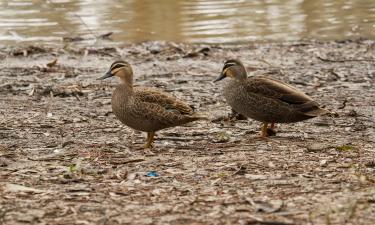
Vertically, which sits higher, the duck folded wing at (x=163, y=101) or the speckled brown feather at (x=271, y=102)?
the duck folded wing at (x=163, y=101)

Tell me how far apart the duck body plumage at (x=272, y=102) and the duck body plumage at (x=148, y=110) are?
0.67m

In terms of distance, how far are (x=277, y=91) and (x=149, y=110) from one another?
1428mm

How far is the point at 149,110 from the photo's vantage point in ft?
29.4

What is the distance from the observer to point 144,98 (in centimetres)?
910

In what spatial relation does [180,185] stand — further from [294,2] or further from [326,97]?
[294,2]

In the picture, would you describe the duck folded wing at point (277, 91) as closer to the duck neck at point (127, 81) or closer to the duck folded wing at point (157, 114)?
the duck folded wing at point (157, 114)

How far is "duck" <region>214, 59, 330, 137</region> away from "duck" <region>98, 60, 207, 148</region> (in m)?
0.65

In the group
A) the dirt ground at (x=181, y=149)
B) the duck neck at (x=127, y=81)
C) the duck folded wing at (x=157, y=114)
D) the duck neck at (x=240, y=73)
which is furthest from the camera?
the duck neck at (x=240, y=73)

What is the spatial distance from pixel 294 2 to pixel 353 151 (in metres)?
12.2

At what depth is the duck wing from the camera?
942 centimetres

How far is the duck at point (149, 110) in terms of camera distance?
A: 8.98 metres

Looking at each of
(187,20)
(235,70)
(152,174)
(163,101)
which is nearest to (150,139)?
(163,101)

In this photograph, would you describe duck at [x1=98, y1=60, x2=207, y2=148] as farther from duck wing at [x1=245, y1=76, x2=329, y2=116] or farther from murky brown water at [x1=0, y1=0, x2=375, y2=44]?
murky brown water at [x1=0, y1=0, x2=375, y2=44]

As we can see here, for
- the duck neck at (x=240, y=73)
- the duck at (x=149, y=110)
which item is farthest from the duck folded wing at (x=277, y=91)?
the duck at (x=149, y=110)
